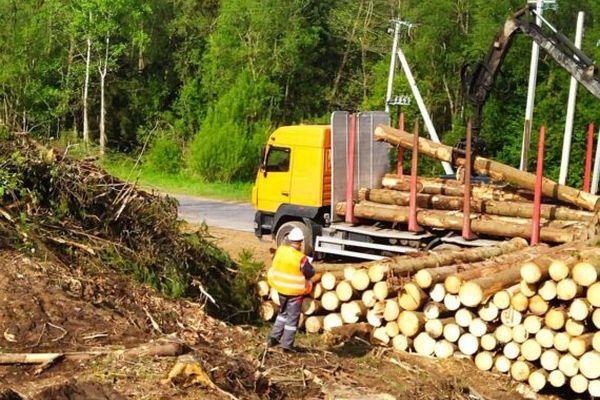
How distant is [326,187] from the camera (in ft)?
50.6

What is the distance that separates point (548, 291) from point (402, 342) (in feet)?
6.15

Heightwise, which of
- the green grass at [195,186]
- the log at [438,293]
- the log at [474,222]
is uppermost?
the log at [474,222]

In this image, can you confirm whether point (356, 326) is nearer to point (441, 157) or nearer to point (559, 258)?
point (559, 258)

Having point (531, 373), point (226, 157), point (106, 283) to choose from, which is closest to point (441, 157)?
point (531, 373)

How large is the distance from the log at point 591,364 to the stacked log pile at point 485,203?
354cm

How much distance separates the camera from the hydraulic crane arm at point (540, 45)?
14688 mm

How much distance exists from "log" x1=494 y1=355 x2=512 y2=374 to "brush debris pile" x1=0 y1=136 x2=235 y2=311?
3793 mm

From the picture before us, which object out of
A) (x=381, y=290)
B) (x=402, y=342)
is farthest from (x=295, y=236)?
(x=402, y=342)

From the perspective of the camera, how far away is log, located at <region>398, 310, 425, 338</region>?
998 cm

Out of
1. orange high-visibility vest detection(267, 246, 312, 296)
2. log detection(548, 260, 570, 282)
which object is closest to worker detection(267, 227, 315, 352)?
orange high-visibility vest detection(267, 246, 312, 296)

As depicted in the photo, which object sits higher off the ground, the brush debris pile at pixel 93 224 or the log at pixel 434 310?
the brush debris pile at pixel 93 224

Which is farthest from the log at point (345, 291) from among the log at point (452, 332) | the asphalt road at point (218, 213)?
the asphalt road at point (218, 213)

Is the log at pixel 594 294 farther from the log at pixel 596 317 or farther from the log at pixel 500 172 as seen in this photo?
the log at pixel 500 172

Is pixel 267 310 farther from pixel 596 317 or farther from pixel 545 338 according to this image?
pixel 596 317
